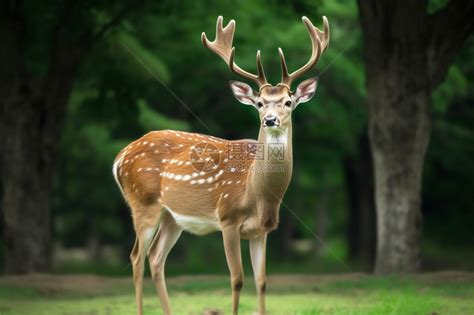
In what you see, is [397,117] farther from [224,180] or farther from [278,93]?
[278,93]

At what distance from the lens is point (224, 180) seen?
28.7ft

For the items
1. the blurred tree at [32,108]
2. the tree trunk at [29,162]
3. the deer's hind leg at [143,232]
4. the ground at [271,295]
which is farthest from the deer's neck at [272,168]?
the tree trunk at [29,162]

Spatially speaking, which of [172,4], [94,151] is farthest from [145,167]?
[94,151]

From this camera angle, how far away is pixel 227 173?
28.8 feet

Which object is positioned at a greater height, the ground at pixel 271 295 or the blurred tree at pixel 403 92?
the blurred tree at pixel 403 92

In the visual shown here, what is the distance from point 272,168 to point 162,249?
1.84m

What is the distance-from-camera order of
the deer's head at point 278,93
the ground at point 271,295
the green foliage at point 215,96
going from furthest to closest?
the green foliage at point 215,96 → the ground at point 271,295 → the deer's head at point 278,93

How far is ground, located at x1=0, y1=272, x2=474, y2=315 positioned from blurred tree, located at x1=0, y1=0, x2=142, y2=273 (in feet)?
4.71

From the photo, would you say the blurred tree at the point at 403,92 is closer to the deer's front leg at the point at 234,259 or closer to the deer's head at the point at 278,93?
the deer's head at the point at 278,93

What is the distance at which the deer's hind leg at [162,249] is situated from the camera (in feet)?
29.5

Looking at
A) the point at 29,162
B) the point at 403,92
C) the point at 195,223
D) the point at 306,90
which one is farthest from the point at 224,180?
the point at 29,162

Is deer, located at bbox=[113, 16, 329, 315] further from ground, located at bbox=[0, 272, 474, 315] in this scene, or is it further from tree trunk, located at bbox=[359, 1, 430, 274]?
tree trunk, located at bbox=[359, 1, 430, 274]

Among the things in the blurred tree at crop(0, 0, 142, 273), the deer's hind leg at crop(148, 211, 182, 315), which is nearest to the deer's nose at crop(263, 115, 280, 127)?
the deer's hind leg at crop(148, 211, 182, 315)

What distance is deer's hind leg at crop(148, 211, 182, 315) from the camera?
8984mm
